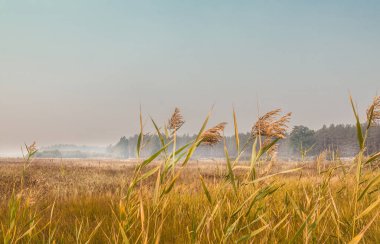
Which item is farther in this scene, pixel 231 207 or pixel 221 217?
pixel 221 217

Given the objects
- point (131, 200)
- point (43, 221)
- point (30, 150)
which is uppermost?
point (30, 150)

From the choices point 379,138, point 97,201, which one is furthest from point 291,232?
point 379,138

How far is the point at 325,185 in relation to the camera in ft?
6.43

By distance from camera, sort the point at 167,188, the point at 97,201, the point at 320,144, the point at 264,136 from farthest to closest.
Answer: the point at 320,144, the point at 97,201, the point at 264,136, the point at 167,188

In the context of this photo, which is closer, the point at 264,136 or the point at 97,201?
the point at 264,136

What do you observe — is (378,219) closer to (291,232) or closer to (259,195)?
(291,232)

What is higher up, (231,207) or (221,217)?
(231,207)

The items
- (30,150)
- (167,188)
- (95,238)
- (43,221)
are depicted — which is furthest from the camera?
(43,221)

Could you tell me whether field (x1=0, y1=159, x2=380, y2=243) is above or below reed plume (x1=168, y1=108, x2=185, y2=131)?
below

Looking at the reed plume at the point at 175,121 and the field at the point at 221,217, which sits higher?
the reed plume at the point at 175,121

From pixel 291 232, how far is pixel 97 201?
11.5 feet

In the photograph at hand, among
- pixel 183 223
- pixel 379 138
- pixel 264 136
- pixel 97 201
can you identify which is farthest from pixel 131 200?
pixel 379 138

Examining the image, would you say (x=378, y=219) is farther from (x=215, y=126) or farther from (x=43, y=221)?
(x=43, y=221)

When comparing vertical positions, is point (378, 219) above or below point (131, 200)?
below
